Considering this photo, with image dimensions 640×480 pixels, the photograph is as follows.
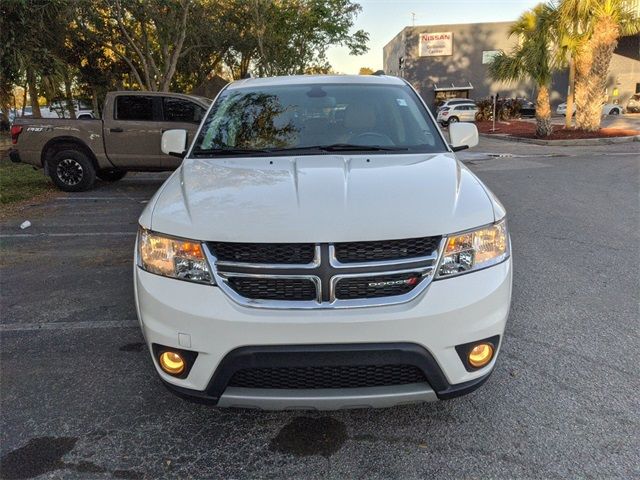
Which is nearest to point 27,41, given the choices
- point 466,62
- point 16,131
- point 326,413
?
point 16,131

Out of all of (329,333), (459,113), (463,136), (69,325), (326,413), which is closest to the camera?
(329,333)

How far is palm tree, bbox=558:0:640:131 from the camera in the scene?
17672mm

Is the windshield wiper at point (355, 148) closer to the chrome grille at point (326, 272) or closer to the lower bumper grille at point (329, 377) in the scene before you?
the chrome grille at point (326, 272)

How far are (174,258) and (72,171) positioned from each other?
8.96m

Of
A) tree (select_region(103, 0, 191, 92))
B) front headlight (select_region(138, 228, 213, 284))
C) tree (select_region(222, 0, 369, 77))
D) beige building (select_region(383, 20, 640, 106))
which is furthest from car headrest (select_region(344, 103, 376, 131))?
beige building (select_region(383, 20, 640, 106))

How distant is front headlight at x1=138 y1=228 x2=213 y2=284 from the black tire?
8.55 m

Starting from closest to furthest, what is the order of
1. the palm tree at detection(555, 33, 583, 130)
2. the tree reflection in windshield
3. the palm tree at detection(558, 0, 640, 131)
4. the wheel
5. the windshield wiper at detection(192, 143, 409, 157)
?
the windshield wiper at detection(192, 143, 409, 157)
the tree reflection in windshield
the wheel
the palm tree at detection(558, 0, 640, 131)
the palm tree at detection(555, 33, 583, 130)

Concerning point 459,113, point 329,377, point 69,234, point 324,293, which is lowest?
point 69,234

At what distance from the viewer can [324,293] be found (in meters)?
2.21

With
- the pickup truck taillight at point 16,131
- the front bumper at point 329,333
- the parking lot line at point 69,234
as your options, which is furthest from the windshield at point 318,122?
the pickup truck taillight at point 16,131

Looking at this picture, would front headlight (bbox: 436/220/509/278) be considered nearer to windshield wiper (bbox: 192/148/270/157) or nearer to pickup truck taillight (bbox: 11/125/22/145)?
windshield wiper (bbox: 192/148/270/157)

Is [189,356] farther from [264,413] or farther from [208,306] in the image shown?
[264,413]

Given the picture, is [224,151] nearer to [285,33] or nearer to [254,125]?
[254,125]

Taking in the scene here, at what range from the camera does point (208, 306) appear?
223cm
